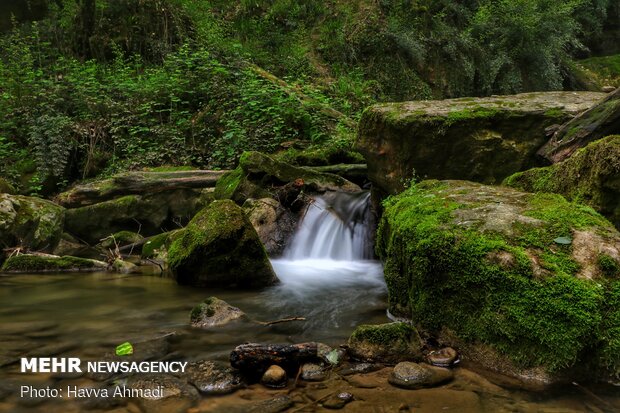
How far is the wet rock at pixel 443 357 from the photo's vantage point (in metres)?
2.96

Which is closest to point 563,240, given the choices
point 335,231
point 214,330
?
point 214,330

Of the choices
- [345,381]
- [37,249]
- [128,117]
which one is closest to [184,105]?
[128,117]

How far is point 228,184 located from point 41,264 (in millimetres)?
3367

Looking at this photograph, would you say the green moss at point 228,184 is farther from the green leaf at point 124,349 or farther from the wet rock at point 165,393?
the wet rock at point 165,393

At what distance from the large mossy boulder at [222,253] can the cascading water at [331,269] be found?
1.27ft

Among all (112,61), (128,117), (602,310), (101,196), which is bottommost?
(602,310)

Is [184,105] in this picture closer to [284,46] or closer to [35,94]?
[35,94]

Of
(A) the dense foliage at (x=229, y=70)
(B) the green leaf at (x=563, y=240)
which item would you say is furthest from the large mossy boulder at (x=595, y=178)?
(A) the dense foliage at (x=229, y=70)

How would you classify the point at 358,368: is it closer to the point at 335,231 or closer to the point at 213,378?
the point at 213,378

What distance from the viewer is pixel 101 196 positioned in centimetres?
934

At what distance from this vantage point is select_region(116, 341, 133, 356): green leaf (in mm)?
3361

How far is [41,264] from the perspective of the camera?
676 cm

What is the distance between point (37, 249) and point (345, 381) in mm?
6518

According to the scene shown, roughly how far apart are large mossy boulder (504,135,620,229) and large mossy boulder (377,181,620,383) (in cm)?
49
